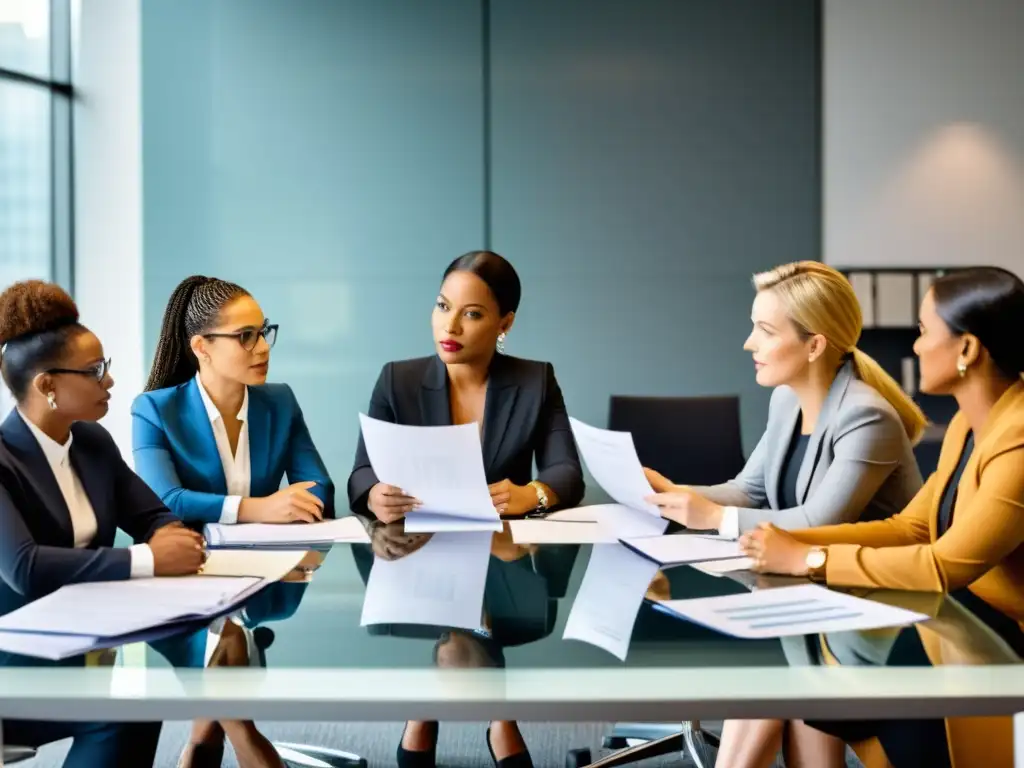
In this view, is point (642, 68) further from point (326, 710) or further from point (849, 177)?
point (326, 710)

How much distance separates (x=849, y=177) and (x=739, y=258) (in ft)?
2.11

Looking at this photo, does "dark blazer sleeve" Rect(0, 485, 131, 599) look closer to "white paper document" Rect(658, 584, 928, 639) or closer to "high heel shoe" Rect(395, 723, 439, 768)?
"white paper document" Rect(658, 584, 928, 639)

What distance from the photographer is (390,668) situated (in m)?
1.30

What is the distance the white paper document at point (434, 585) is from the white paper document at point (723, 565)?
0.38m

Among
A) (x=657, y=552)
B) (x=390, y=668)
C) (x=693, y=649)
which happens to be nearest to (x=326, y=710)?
(x=390, y=668)

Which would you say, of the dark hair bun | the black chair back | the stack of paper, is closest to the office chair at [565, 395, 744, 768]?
the black chair back

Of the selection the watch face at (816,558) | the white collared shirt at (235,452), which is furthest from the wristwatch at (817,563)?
the white collared shirt at (235,452)

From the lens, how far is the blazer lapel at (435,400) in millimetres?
2861

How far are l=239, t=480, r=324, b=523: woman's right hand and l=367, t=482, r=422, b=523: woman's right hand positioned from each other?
14 centimetres

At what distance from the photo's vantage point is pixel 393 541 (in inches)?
85.6

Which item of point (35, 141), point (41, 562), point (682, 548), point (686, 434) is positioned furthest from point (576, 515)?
point (35, 141)

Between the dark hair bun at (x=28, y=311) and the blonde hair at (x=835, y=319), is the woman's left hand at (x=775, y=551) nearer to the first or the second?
the blonde hair at (x=835, y=319)

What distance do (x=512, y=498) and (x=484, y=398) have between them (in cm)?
44

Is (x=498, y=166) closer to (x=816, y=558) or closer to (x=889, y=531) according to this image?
(x=889, y=531)
